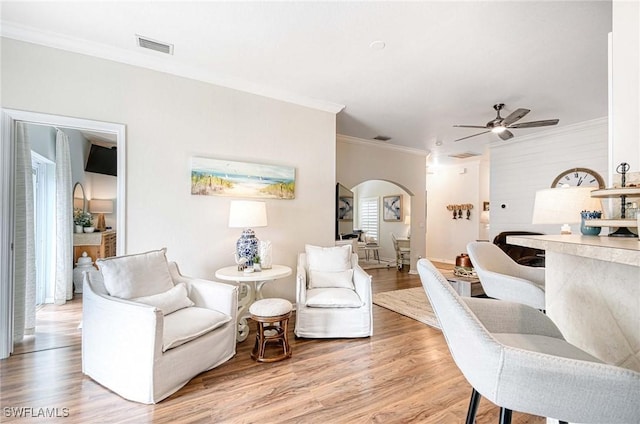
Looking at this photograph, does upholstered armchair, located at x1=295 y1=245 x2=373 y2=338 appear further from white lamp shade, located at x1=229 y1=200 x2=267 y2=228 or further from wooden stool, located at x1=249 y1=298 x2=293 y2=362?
white lamp shade, located at x1=229 y1=200 x2=267 y2=228

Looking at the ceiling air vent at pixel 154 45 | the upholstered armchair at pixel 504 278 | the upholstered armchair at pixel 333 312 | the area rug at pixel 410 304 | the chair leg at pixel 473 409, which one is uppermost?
the ceiling air vent at pixel 154 45

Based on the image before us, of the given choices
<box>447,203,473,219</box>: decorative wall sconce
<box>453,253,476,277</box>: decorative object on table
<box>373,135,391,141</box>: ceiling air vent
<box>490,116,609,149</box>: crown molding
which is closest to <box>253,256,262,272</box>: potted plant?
<box>453,253,476,277</box>: decorative object on table

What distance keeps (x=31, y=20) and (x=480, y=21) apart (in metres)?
3.64

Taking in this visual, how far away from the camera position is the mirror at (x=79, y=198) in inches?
152

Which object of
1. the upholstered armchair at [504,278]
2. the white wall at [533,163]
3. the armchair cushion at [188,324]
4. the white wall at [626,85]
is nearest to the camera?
the white wall at [626,85]

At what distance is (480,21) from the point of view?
2338mm

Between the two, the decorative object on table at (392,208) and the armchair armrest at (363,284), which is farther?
the decorative object on table at (392,208)

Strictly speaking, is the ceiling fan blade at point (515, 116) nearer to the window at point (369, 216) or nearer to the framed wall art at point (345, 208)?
the framed wall art at point (345, 208)

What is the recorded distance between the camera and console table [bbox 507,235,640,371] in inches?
39.9

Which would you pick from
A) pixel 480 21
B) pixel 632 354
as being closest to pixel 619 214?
pixel 632 354

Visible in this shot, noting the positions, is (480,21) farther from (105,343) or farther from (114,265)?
(105,343)

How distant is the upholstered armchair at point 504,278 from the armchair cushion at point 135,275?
2685mm

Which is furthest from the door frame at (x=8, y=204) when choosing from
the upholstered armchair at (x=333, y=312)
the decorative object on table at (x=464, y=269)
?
the decorative object on table at (x=464, y=269)

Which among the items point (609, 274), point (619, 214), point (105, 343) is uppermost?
point (619, 214)
